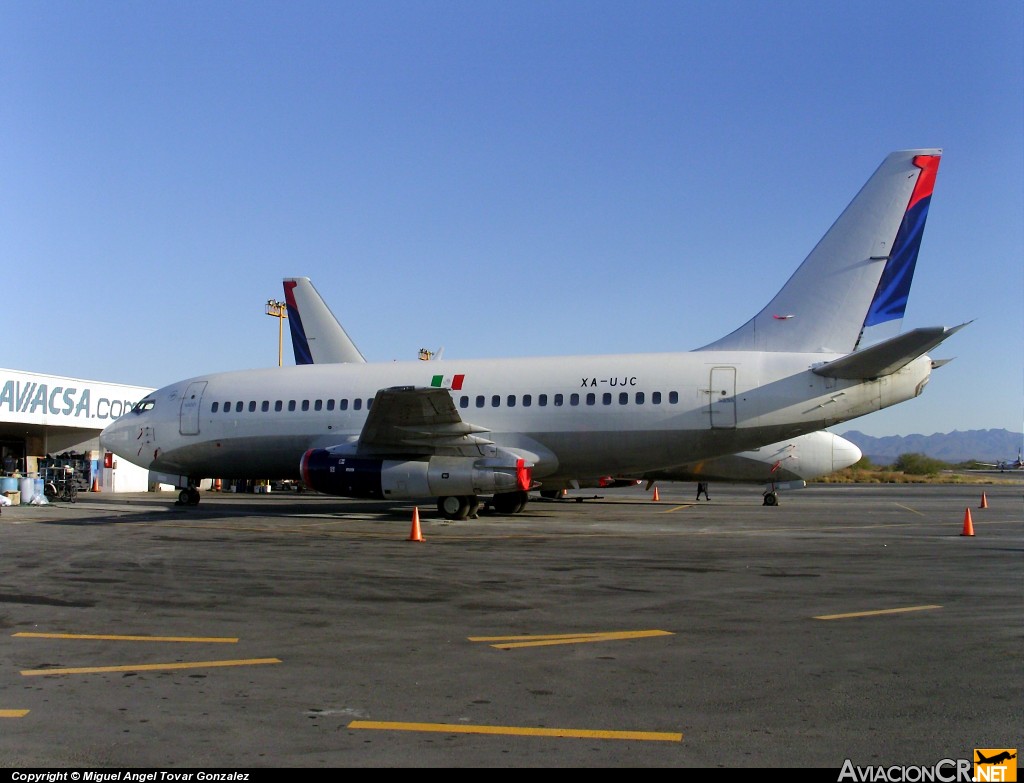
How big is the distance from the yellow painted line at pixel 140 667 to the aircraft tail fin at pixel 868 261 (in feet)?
58.3

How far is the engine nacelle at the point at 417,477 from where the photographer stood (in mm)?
22266

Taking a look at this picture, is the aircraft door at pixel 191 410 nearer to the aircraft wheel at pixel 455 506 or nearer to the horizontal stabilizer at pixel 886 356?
the aircraft wheel at pixel 455 506

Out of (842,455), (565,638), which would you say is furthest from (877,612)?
(842,455)

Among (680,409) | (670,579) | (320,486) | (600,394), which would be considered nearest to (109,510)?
(320,486)

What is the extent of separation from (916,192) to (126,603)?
19.1 m

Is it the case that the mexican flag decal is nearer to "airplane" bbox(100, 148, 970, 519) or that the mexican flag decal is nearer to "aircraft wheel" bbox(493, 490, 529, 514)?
"airplane" bbox(100, 148, 970, 519)

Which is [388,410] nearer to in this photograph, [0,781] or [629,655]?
[629,655]

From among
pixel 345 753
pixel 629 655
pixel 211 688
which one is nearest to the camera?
pixel 345 753

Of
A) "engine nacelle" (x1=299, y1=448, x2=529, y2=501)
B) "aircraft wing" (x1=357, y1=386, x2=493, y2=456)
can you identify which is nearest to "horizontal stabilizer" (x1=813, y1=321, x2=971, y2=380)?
"engine nacelle" (x1=299, y1=448, x2=529, y2=501)

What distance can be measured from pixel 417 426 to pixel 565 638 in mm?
14790

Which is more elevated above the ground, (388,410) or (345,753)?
(388,410)

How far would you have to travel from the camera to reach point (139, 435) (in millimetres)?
28406

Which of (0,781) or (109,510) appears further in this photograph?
(109,510)

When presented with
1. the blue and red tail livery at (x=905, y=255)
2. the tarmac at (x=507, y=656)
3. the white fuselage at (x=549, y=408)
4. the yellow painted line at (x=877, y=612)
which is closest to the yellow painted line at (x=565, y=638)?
the tarmac at (x=507, y=656)
